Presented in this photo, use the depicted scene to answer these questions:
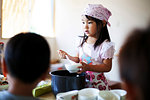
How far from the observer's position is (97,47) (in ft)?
4.02

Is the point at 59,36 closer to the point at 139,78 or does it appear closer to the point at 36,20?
the point at 36,20

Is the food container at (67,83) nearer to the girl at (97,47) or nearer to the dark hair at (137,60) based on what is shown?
the girl at (97,47)

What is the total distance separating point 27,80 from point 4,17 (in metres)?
2.34

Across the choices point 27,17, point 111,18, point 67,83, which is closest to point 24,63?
point 67,83

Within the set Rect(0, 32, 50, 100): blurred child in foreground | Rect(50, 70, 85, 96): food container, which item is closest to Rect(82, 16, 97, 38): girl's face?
Rect(50, 70, 85, 96): food container

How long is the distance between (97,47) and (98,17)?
228 mm

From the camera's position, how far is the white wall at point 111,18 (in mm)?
2624

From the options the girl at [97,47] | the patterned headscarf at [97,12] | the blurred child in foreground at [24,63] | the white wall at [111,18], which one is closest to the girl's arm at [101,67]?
the girl at [97,47]

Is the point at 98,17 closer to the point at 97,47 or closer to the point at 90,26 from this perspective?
the point at 90,26

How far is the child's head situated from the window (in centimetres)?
191

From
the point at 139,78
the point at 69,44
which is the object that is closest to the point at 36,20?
the point at 69,44

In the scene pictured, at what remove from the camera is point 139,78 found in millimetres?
435

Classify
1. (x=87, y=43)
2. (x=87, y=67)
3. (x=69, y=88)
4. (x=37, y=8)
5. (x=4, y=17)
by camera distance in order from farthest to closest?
(x=37, y=8) < (x=4, y=17) < (x=87, y=43) < (x=87, y=67) < (x=69, y=88)

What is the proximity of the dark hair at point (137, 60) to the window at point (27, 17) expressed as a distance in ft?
8.37
